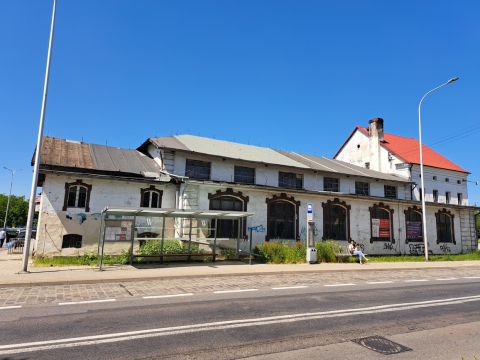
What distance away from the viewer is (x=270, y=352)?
16.4 ft

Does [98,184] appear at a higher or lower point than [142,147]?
lower

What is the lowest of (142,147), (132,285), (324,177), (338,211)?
(132,285)

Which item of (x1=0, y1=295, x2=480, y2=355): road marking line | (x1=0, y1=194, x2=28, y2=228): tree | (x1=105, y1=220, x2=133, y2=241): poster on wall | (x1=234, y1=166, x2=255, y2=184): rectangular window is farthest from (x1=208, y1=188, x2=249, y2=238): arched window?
(x1=0, y1=194, x2=28, y2=228): tree

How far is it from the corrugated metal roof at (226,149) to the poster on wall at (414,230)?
10.6m

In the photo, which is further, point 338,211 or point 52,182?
point 338,211

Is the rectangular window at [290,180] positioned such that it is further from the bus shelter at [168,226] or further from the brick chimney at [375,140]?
the brick chimney at [375,140]

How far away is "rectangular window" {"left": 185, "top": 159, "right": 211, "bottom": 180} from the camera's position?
22547 mm

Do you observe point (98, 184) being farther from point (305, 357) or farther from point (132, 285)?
point (305, 357)

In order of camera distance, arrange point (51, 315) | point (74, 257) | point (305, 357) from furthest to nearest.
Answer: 1. point (74, 257)
2. point (51, 315)
3. point (305, 357)

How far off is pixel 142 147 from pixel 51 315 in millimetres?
20233

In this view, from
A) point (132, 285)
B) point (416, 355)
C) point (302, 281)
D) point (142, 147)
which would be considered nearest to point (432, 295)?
point (302, 281)

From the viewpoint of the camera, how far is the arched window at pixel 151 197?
20.0m

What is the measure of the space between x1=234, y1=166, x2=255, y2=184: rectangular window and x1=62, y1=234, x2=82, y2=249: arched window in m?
10.9

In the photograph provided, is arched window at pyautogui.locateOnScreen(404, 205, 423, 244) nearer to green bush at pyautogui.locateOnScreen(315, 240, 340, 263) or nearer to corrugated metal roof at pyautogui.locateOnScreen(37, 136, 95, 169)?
green bush at pyautogui.locateOnScreen(315, 240, 340, 263)
